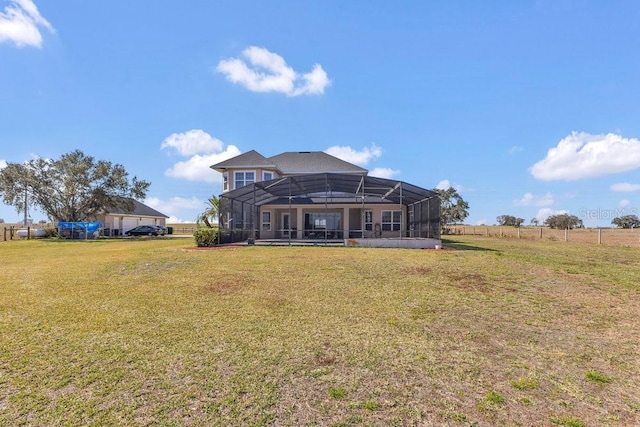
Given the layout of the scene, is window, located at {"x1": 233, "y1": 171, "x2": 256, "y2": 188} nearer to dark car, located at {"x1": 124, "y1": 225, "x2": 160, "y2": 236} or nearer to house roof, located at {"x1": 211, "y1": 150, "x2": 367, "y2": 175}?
house roof, located at {"x1": 211, "y1": 150, "x2": 367, "y2": 175}

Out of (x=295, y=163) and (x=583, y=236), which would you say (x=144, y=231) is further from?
(x=583, y=236)

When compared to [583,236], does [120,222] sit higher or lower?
higher

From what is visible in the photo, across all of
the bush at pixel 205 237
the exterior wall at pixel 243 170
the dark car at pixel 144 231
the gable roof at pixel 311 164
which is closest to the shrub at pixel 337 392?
the bush at pixel 205 237

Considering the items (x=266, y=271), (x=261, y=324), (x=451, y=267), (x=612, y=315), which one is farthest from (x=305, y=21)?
(x=612, y=315)

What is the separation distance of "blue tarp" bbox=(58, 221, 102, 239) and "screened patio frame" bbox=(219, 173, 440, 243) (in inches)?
711

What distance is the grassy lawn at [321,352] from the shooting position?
120 inches

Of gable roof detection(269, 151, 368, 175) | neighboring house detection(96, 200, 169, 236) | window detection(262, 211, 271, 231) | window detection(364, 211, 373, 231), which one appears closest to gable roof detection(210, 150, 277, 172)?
gable roof detection(269, 151, 368, 175)

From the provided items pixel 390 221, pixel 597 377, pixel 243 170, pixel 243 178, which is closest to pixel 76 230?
pixel 243 178

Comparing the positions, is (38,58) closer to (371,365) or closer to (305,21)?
(305,21)

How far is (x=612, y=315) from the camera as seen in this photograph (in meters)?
6.01

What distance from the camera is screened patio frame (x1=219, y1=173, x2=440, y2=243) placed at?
18891 mm

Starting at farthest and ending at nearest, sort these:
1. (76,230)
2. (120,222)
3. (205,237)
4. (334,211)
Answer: (120,222)
(76,230)
(334,211)
(205,237)

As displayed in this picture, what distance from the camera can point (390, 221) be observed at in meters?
25.0

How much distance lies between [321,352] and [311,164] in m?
25.5
